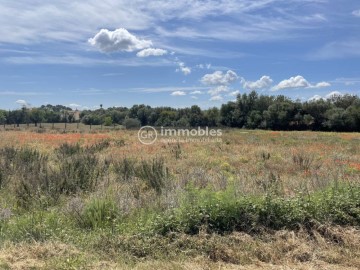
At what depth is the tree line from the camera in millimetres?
65062

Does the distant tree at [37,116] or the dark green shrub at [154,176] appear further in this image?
the distant tree at [37,116]

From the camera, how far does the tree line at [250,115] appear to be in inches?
2562

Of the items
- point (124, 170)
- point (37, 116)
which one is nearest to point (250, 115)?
point (37, 116)

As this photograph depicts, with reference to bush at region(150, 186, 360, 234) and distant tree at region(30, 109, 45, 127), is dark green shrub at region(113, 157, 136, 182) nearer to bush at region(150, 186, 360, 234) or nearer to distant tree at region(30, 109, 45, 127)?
bush at region(150, 186, 360, 234)

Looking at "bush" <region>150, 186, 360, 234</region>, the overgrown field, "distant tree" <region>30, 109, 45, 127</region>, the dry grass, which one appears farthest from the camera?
"distant tree" <region>30, 109, 45, 127</region>

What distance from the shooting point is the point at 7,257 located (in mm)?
4109

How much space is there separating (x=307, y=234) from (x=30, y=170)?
758cm

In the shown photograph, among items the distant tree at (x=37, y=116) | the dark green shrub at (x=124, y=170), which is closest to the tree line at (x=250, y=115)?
the distant tree at (x=37, y=116)

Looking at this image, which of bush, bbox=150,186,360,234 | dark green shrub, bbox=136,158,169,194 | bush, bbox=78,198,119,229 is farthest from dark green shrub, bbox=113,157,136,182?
bush, bbox=150,186,360,234

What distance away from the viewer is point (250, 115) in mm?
81000

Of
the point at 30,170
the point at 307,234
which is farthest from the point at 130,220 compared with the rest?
the point at 30,170

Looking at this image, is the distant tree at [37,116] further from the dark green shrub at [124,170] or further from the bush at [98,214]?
the bush at [98,214]

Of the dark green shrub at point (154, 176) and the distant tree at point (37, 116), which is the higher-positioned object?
the distant tree at point (37, 116)

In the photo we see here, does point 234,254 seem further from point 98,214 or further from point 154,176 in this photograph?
point 154,176
